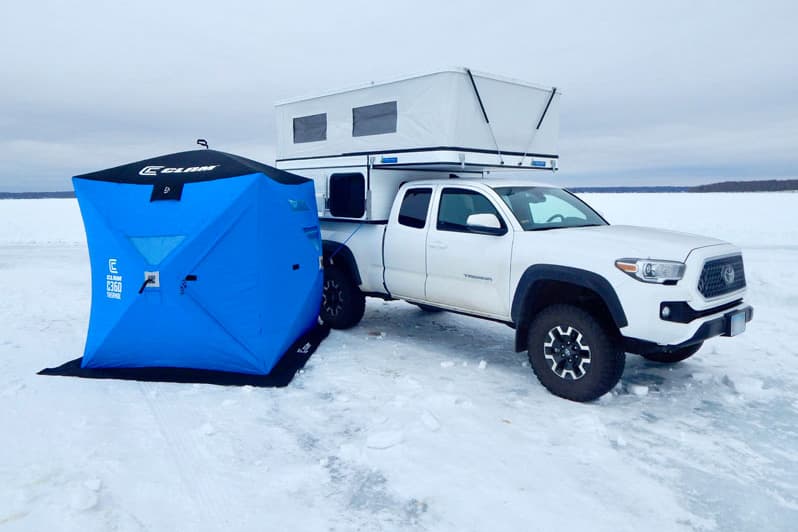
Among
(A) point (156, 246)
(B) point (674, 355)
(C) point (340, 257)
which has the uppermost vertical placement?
(A) point (156, 246)

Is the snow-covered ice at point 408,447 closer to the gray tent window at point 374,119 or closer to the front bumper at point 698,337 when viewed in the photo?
the front bumper at point 698,337

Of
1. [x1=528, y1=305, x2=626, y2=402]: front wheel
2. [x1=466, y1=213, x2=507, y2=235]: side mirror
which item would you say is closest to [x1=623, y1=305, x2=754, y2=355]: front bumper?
[x1=528, y1=305, x2=626, y2=402]: front wheel

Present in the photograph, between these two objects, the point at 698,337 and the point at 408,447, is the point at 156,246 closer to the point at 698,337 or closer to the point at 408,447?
the point at 408,447

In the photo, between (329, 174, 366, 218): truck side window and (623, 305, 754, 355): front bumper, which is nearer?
(623, 305, 754, 355): front bumper

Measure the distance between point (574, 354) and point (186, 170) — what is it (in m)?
4.18

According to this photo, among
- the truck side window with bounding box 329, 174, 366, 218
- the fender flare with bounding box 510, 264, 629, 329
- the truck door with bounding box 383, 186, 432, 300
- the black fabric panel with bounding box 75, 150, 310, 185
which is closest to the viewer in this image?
the fender flare with bounding box 510, 264, 629, 329

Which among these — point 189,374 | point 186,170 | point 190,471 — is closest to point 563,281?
point 190,471

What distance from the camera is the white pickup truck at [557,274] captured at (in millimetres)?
4551

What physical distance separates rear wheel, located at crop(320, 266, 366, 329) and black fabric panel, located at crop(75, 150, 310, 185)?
1.61 metres

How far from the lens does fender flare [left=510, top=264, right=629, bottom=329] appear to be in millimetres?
4645

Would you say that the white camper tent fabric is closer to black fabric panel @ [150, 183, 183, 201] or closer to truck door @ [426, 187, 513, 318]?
truck door @ [426, 187, 513, 318]

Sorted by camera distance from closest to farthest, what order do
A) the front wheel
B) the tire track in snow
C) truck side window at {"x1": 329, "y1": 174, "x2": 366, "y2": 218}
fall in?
the tire track in snow < the front wheel < truck side window at {"x1": 329, "y1": 174, "x2": 366, "y2": 218}

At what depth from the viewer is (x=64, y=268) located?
41.9ft

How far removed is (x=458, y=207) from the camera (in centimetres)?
624
